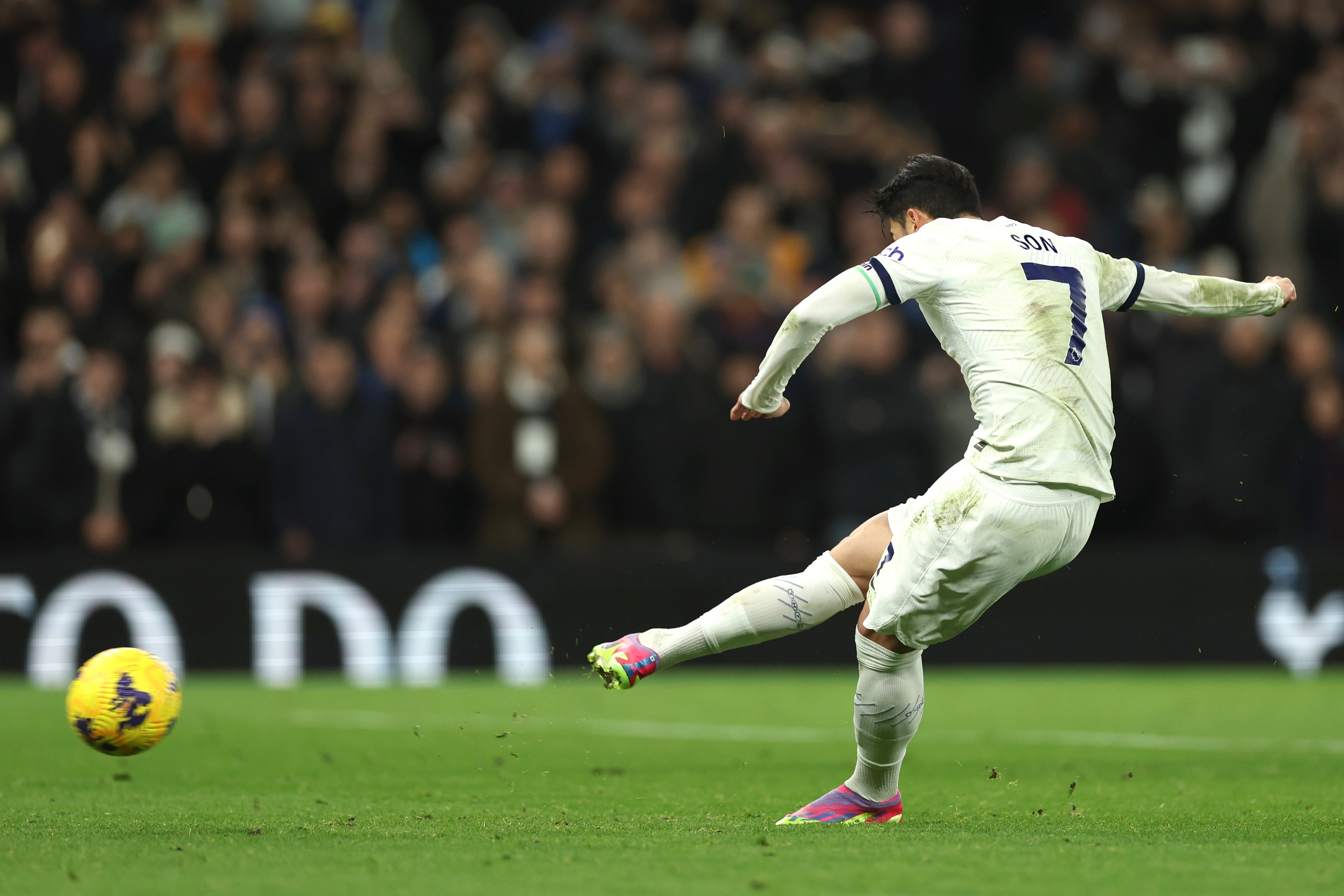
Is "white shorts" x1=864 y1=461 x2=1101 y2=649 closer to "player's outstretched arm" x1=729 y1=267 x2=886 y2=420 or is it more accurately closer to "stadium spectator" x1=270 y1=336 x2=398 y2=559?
"player's outstretched arm" x1=729 y1=267 x2=886 y2=420

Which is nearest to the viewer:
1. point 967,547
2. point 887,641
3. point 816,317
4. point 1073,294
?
point 816,317

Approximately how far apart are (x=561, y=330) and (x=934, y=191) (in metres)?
7.54

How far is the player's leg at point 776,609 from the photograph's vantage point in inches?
254

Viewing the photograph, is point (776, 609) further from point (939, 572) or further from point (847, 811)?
point (847, 811)

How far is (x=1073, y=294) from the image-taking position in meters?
6.25

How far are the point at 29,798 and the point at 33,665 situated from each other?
248 inches

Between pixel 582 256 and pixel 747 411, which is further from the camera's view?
pixel 582 256

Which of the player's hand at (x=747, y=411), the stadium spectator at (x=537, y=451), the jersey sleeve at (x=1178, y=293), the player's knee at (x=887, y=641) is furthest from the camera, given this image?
the stadium spectator at (x=537, y=451)

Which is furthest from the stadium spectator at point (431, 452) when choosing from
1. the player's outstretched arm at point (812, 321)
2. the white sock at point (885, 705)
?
Answer: the player's outstretched arm at point (812, 321)

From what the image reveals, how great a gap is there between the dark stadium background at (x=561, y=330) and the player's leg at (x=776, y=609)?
6.55 m

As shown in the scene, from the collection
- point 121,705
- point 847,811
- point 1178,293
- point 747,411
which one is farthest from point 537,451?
point 1178,293

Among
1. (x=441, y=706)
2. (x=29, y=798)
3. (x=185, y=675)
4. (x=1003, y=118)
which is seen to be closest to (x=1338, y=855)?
(x=29, y=798)

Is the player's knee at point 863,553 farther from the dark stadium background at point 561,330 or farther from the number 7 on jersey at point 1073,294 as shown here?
the dark stadium background at point 561,330

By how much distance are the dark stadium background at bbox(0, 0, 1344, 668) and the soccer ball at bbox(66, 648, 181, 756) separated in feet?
20.6
